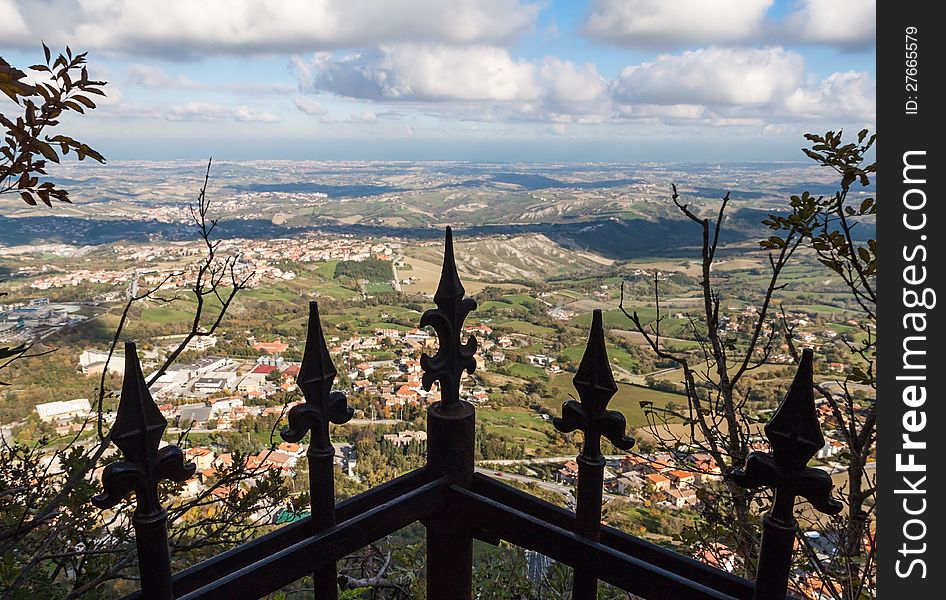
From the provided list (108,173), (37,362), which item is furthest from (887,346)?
(108,173)

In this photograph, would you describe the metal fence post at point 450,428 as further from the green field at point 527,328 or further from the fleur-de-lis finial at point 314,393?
the green field at point 527,328

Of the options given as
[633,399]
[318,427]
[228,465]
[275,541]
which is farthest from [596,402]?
[633,399]

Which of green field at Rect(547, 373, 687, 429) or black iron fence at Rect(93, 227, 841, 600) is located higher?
black iron fence at Rect(93, 227, 841, 600)

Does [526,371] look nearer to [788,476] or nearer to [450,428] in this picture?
[450,428]

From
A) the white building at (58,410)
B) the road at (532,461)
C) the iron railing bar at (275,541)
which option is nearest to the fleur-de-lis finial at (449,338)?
the iron railing bar at (275,541)

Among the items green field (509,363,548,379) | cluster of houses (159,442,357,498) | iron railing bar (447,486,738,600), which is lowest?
green field (509,363,548,379)

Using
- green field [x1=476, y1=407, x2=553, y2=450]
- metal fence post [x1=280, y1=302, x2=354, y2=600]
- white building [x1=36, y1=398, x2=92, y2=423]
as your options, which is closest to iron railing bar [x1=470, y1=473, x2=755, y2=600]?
metal fence post [x1=280, y1=302, x2=354, y2=600]

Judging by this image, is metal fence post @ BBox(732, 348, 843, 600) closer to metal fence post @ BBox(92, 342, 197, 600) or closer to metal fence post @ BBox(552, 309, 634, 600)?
metal fence post @ BBox(552, 309, 634, 600)
